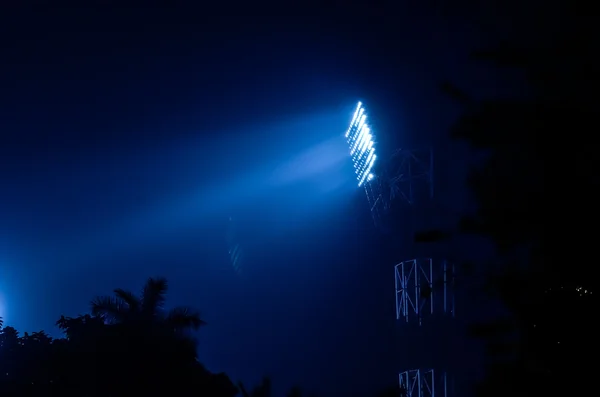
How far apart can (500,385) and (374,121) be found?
65.7ft

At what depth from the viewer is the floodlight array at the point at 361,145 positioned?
27.6 metres

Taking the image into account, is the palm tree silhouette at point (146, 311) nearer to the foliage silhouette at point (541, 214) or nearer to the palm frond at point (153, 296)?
the palm frond at point (153, 296)

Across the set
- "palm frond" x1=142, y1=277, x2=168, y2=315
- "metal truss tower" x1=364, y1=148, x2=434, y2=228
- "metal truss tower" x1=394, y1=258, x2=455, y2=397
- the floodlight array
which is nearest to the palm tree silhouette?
"palm frond" x1=142, y1=277, x2=168, y2=315

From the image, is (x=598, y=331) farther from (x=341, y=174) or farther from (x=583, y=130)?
(x=341, y=174)

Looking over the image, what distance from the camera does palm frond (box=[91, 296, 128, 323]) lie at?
16.7 m

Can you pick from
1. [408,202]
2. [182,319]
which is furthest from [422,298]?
[182,319]

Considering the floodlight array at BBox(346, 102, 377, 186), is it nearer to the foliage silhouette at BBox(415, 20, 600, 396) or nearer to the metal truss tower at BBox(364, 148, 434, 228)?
the metal truss tower at BBox(364, 148, 434, 228)

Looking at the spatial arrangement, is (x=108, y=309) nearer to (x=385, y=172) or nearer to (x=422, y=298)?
(x=422, y=298)

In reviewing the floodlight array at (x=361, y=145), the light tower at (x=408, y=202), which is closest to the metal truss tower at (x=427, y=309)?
the light tower at (x=408, y=202)

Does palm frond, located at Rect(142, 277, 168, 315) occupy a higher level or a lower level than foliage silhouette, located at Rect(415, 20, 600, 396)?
higher

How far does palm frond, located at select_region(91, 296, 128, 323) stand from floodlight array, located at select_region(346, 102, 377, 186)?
13.3 meters

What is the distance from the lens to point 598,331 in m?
7.23

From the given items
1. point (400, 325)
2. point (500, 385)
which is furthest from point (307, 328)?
point (500, 385)

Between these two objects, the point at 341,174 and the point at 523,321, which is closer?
the point at 523,321
